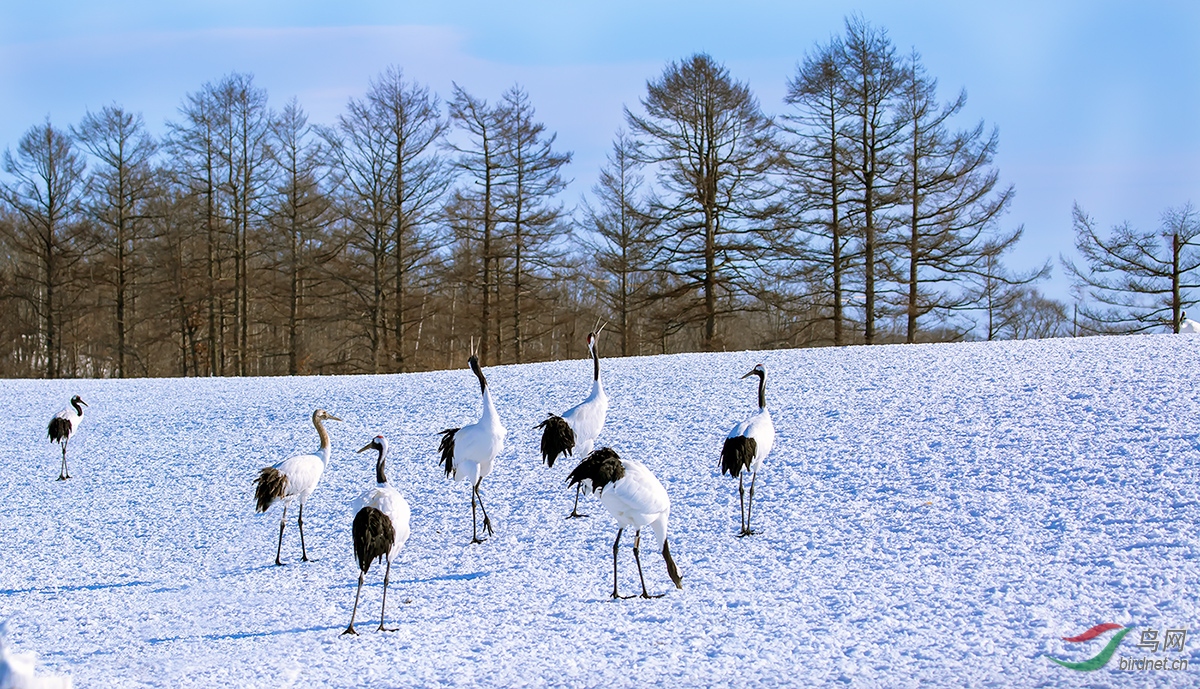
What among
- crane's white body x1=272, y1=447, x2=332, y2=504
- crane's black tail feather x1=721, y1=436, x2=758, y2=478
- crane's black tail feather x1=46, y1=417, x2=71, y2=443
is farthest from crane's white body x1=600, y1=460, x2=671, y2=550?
crane's black tail feather x1=46, y1=417, x2=71, y2=443

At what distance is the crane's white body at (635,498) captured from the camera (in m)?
7.15

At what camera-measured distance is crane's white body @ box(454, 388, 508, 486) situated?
929 centimetres

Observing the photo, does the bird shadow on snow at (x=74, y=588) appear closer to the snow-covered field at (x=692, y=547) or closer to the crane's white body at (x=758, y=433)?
the snow-covered field at (x=692, y=547)

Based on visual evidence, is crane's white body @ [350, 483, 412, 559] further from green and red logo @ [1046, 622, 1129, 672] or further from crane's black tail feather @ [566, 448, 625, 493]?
green and red logo @ [1046, 622, 1129, 672]

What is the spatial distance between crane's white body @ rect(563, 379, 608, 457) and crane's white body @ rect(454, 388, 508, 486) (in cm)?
123

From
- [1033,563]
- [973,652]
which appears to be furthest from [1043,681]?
[1033,563]

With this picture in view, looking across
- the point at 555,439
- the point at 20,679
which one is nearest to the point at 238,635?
the point at 20,679

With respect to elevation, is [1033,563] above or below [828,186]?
below

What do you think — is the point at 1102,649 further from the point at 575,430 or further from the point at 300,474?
the point at 300,474

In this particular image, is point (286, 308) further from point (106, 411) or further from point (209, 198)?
point (106, 411)

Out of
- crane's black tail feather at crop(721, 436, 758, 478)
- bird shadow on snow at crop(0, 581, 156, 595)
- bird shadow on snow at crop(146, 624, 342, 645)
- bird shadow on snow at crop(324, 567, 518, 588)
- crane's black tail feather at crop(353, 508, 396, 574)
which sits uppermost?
crane's black tail feather at crop(721, 436, 758, 478)

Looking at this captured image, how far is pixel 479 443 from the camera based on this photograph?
30.5ft

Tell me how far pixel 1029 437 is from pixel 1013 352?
23.6ft

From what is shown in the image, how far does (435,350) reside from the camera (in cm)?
3478
